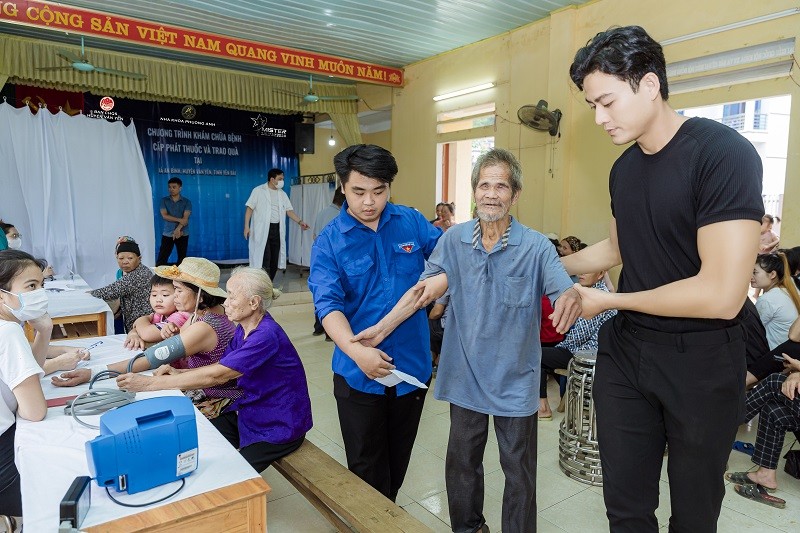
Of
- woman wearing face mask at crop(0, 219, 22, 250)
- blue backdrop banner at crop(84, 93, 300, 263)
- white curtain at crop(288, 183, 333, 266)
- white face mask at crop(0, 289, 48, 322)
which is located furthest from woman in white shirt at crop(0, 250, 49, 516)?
blue backdrop banner at crop(84, 93, 300, 263)

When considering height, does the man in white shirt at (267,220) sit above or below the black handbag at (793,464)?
above

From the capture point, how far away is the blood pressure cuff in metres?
2.35

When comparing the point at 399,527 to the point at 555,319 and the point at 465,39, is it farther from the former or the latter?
the point at 465,39

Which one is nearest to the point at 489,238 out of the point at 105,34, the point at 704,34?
the point at 704,34

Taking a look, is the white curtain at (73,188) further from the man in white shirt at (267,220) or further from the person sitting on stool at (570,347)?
the person sitting on stool at (570,347)

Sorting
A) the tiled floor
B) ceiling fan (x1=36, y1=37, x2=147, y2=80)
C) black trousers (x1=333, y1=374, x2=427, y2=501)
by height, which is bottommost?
the tiled floor

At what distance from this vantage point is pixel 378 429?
212cm

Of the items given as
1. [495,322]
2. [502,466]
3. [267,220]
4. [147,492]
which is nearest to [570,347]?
[502,466]

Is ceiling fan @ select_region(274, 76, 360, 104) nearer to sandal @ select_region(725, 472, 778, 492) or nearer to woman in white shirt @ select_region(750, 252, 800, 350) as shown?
woman in white shirt @ select_region(750, 252, 800, 350)

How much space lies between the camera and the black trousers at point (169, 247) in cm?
946

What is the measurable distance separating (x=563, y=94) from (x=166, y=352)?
17.7 feet

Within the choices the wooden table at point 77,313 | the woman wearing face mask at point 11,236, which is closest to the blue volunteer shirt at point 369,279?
the wooden table at point 77,313

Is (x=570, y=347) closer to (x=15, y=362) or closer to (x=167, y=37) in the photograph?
(x=15, y=362)

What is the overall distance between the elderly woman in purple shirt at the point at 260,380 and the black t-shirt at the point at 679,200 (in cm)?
144
